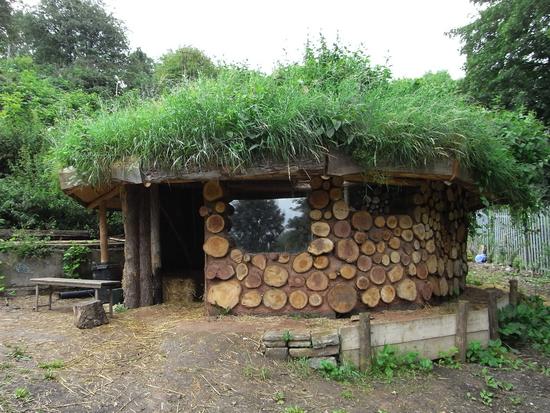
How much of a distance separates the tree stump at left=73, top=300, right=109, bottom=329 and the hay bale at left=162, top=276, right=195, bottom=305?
1.52 meters

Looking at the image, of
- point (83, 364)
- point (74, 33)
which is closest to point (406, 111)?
point (83, 364)

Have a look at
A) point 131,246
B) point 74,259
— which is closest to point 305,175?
point 131,246

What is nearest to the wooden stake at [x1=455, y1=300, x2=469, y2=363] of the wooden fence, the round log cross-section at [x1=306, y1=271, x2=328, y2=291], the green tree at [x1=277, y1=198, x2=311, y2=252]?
the round log cross-section at [x1=306, y1=271, x2=328, y2=291]

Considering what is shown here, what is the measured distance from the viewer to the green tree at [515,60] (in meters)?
9.93

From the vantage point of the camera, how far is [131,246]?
6.16 metres

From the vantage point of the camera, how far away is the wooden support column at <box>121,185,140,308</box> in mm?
6031

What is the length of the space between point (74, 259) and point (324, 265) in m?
5.51

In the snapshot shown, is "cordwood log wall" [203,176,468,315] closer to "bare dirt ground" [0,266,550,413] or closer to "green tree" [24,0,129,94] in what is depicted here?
"bare dirt ground" [0,266,550,413]

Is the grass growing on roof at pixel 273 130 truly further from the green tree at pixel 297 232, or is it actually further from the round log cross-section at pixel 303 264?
the round log cross-section at pixel 303 264

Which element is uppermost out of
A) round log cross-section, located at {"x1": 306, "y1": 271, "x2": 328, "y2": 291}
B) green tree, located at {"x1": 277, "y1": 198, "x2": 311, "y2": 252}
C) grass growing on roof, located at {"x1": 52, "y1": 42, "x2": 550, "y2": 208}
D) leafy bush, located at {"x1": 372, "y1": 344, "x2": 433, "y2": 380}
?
grass growing on roof, located at {"x1": 52, "y1": 42, "x2": 550, "y2": 208}

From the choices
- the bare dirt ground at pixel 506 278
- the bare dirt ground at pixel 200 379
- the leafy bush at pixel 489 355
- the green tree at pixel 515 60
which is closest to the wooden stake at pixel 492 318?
the leafy bush at pixel 489 355

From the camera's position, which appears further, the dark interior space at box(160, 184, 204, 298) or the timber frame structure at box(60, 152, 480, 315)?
the dark interior space at box(160, 184, 204, 298)

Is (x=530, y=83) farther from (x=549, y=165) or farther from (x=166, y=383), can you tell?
(x=166, y=383)

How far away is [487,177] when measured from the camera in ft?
17.7
